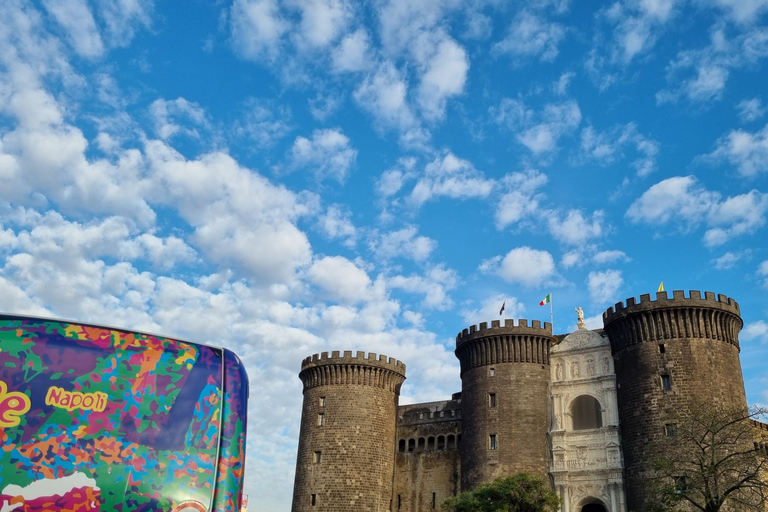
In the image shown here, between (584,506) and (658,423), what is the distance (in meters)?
7.94

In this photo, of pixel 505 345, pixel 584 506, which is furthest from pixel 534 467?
pixel 505 345

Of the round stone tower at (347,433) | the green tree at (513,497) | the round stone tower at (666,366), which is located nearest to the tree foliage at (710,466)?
the round stone tower at (666,366)

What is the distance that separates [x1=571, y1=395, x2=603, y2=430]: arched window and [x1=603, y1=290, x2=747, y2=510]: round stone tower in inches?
233

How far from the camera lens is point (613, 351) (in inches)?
1745

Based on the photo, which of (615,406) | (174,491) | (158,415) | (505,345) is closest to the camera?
(174,491)

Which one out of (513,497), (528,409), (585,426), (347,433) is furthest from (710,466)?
(347,433)

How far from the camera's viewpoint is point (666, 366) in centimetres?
4047

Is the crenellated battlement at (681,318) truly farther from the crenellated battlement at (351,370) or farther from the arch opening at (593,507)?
the crenellated battlement at (351,370)

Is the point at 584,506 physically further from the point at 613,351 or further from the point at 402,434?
the point at 402,434

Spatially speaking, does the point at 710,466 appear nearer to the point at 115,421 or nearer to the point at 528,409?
the point at 528,409

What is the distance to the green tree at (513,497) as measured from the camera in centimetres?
3716

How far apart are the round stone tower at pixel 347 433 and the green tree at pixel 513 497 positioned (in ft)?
40.0

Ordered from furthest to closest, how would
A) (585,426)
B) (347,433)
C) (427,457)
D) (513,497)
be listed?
(427,457)
(347,433)
(585,426)
(513,497)

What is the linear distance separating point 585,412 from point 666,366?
9632 mm
